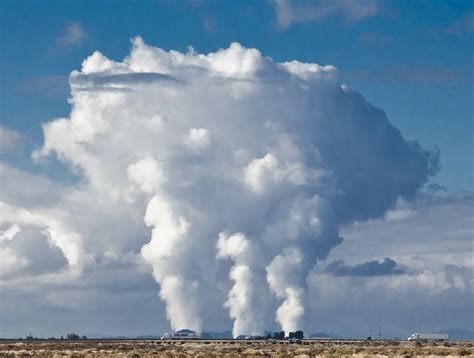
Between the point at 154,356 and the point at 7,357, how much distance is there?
65.0 ft

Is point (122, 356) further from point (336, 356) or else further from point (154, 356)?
point (336, 356)

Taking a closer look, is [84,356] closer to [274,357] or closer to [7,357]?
[7,357]

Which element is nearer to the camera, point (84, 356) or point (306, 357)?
point (306, 357)

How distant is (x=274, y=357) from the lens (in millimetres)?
122000

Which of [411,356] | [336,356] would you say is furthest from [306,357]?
[411,356]

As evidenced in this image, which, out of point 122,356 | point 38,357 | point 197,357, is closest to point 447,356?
point 197,357

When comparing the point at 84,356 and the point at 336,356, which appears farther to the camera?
the point at 84,356

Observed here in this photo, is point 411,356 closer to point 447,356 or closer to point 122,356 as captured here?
point 447,356

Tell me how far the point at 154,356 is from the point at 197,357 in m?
6.37

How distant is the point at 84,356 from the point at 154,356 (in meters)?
9.71

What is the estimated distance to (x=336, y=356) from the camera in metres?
116

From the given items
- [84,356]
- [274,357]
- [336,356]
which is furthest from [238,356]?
[84,356]

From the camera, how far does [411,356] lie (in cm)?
11988

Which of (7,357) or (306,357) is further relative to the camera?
(7,357)
